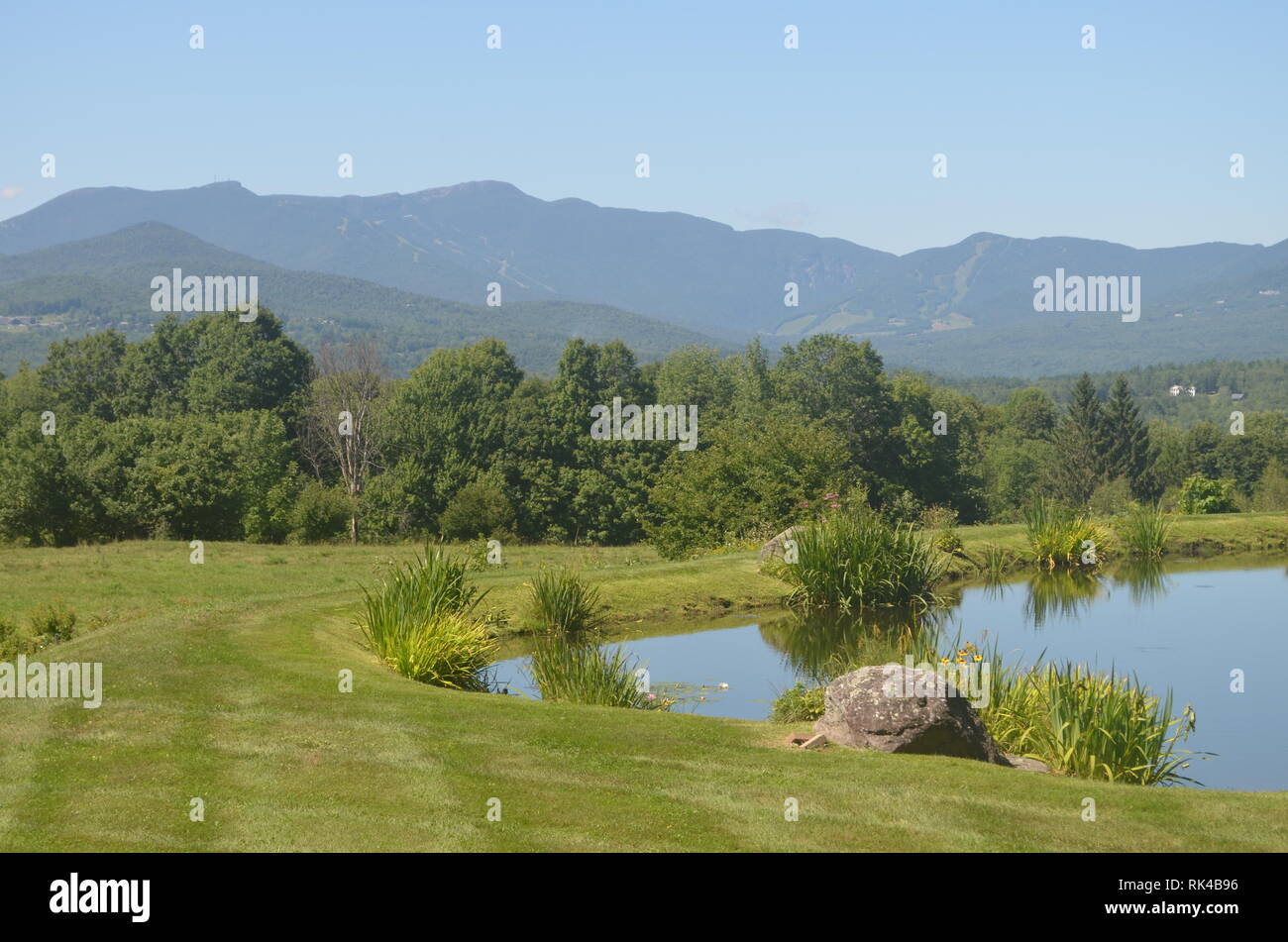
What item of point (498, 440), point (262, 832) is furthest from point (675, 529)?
point (498, 440)

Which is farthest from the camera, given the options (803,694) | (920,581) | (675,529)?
(675,529)

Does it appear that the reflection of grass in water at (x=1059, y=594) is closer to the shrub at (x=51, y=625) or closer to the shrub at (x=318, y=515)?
the shrub at (x=51, y=625)

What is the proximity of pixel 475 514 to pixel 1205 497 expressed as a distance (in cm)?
2959

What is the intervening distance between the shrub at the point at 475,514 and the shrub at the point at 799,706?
3956 centimetres

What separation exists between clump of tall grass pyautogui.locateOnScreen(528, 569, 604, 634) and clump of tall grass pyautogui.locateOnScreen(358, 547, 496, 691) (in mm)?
2892

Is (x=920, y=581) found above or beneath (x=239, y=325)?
beneath

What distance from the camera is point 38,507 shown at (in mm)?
40844

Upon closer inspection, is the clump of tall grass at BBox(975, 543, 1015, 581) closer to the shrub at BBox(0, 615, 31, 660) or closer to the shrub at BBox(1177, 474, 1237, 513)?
the shrub at BBox(1177, 474, 1237, 513)

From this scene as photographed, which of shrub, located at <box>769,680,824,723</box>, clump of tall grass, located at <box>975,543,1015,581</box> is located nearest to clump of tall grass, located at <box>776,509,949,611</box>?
clump of tall grass, located at <box>975,543,1015,581</box>

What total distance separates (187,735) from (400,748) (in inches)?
85.2

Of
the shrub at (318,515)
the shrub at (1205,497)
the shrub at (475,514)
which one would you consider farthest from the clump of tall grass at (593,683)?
the shrub at (475,514)
